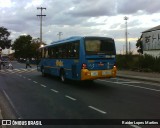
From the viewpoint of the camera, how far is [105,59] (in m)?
19.8

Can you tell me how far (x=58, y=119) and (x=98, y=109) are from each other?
6.70 feet

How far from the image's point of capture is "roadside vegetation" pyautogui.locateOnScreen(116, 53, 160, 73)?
33.2 m

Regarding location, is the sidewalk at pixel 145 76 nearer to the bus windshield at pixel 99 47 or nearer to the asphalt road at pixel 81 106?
the bus windshield at pixel 99 47

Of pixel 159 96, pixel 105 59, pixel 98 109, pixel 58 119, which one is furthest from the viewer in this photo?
pixel 105 59

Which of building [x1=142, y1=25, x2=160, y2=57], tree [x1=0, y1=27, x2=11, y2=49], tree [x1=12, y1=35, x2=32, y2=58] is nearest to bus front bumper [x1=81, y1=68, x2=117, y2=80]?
building [x1=142, y1=25, x2=160, y2=57]

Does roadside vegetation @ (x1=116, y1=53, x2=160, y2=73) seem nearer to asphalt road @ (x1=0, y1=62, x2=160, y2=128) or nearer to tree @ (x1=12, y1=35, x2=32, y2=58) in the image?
asphalt road @ (x1=0, y1=62, x2=160, y2=128)

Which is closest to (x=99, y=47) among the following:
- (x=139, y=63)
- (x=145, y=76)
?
(x=145, y=76)

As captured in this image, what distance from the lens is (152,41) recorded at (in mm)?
42938

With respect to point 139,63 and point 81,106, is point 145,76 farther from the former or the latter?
point 81,106

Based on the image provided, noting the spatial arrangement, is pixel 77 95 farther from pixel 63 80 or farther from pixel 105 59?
pixel 63 80

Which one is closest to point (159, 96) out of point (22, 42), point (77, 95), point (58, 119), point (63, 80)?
point (77, 95)

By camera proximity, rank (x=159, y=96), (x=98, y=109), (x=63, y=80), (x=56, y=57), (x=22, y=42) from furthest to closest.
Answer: (x=22, y=42) < (x=56, y=57) < (x=63, y=80) < (x=159, y=96) < (x=98, y=109)

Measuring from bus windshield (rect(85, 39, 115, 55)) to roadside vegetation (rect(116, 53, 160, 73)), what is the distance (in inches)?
513

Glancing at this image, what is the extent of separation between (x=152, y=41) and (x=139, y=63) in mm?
8558
